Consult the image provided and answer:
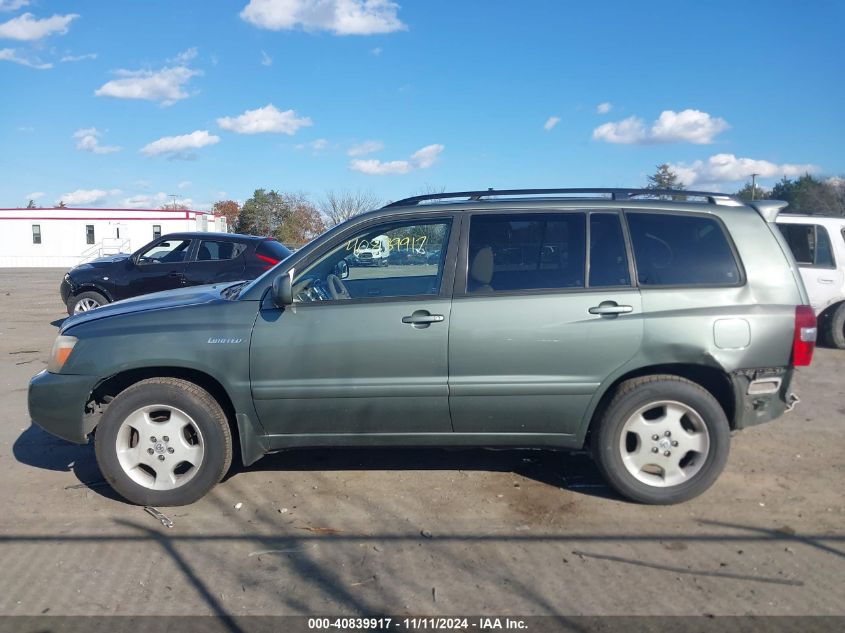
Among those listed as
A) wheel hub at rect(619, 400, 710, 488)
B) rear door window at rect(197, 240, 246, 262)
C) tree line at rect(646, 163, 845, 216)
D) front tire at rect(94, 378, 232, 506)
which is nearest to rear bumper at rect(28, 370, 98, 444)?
front tire at rect(94, 378, 232, 506)

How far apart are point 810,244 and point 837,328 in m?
1.20

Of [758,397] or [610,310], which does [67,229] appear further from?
[758,397]

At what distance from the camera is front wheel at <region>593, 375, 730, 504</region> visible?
14.7 feet

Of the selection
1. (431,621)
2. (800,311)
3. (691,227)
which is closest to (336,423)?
(431,621)

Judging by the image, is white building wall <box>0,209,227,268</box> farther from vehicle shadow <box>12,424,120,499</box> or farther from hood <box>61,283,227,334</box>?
hood <box>61,283,227,334</box>

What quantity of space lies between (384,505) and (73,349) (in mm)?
2234

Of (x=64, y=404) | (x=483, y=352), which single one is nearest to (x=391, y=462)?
(x=483, y=352)

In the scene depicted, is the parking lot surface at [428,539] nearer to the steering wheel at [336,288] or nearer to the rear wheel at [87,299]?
the steering wheel at [336,288]

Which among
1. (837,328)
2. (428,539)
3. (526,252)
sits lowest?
(428,539)

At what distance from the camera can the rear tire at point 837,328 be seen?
32.3ft

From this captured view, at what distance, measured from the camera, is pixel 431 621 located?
332 centimetres

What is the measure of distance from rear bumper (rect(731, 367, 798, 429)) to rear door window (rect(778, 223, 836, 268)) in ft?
19.6

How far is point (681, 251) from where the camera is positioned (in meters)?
4.66

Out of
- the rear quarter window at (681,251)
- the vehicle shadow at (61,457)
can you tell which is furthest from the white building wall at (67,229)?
the rear quarter window at (681,251)
